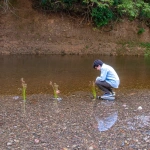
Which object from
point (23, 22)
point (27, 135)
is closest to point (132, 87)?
point (27, 135)

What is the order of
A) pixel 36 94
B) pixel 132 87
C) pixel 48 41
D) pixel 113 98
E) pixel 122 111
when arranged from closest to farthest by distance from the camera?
pixel 122 111, pixel 113 98, pixel 36 94, pixel 132 87, pixel 48 41

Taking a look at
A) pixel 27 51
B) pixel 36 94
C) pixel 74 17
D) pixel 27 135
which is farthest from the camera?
pixel 74 17

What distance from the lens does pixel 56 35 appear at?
18750mm

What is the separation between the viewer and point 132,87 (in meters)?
9.52

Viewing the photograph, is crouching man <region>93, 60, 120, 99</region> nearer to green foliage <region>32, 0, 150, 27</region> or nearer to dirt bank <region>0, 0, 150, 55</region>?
dirt bank <region>0, 0, 150, 55</region>

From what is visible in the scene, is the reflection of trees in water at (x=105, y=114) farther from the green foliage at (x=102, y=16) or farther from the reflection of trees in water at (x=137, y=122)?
the green foliage at (x=102, y=16)

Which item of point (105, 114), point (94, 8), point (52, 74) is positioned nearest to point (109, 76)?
point (105, 114)

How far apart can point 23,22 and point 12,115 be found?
13.7m

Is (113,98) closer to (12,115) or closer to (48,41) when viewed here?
→ (12,115)

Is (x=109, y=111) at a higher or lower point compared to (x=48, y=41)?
higher

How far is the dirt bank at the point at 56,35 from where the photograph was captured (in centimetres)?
1753

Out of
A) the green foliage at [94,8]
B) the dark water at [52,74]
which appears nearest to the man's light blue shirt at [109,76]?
the dark water at [52,74]

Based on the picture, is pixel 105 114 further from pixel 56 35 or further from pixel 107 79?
pixel 56 35

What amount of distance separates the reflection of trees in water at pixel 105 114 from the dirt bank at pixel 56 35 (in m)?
10.8
